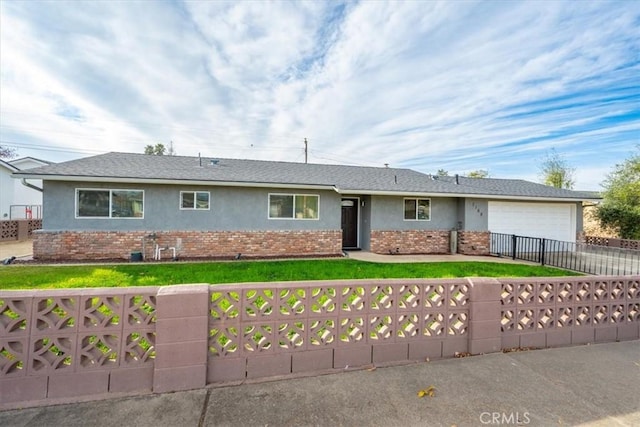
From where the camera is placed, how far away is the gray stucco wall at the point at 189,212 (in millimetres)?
9969

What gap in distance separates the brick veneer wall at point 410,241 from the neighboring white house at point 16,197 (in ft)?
63.2

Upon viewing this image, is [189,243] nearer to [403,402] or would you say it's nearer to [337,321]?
[337,321]

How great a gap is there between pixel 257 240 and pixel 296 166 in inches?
194

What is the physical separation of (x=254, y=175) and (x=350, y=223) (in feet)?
16.2

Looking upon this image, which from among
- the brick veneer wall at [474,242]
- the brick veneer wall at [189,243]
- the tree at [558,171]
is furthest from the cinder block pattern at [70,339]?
the tree at [558,171]

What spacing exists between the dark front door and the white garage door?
605 centimetres

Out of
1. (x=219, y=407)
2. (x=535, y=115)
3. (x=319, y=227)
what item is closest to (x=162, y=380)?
(x=219, y=407)

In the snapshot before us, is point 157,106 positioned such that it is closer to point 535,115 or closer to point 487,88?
point 487,88

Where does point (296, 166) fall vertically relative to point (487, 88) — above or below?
below

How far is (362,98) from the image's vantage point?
41.3 ft

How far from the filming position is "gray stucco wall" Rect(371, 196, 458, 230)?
505 inches

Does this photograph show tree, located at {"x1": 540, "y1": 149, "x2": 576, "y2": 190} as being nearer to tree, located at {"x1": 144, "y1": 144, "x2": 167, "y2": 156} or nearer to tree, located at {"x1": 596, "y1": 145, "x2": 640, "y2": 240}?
tree, located at {"x1": 596, "y1": 145, "x2": 640, "y2": 240}

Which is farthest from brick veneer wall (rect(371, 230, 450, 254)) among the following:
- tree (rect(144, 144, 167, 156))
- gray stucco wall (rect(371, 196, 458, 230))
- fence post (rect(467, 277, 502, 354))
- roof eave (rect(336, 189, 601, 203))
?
tree (rect(144, 144, 167, 156))

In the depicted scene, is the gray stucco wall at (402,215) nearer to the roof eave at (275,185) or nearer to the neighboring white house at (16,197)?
the roof eave at (275,185)
